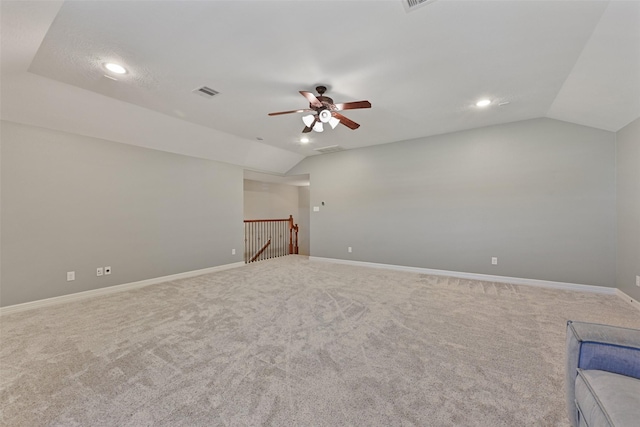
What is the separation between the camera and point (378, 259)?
5855 millimetres

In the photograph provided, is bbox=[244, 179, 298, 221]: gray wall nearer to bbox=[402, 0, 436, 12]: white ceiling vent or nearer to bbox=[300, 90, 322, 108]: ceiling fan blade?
bbox=[300, 90, 322, 108]: ceiling fan blade

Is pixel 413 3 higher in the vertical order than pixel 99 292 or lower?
higher

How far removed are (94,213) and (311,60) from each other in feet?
13.1

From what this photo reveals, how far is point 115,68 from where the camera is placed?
269cm

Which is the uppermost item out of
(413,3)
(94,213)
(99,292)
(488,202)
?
(413,3)

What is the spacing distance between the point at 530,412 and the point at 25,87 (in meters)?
5.55

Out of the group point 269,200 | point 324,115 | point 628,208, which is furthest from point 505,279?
point 269,200

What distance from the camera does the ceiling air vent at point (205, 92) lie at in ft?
10.4

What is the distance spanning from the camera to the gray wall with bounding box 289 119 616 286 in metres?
3.92

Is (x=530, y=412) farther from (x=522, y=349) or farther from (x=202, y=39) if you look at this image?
(x=202, y=39)

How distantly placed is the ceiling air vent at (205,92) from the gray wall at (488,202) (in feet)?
12.0

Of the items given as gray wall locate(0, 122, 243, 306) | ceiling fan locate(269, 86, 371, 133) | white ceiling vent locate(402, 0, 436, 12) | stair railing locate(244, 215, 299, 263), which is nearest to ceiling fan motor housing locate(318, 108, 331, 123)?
Answer: ceiling fan locate(269, 86, 371, 133)

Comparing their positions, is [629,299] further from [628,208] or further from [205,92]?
[205,92]

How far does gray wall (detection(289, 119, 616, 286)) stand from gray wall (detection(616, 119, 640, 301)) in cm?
15
